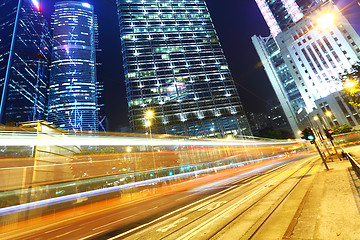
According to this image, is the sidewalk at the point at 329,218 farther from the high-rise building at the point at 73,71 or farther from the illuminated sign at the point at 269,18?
the illuminated sign at the point at 269,18

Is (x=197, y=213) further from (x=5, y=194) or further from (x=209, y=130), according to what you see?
(x=209, y=130)

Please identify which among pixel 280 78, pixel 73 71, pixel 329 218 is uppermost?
pixel 73 71

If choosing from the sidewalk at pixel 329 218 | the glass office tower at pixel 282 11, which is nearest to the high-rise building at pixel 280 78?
the glass office tower at pixel 282 11

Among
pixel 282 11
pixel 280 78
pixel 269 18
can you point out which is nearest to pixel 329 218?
pixel 280 78

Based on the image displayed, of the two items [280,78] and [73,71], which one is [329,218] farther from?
[280,78]

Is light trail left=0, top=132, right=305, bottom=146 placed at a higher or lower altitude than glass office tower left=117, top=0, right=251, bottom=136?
lower

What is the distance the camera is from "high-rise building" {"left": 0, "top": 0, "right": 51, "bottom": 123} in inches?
2281

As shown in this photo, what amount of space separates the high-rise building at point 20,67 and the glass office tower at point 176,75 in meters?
35.4

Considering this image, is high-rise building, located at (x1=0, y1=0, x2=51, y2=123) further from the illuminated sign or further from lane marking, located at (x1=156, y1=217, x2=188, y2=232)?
the illuminated sign

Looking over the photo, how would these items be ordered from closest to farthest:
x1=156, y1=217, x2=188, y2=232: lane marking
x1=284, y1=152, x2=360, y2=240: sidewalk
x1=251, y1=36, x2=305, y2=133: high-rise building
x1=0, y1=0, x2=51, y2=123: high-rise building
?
x1=284, y1=152, x2=360, y2=240: sidewalk
x1=156, y1=217, x2=188, y2=232: lane marking
x1=0, y1=0, x2=51, y2=123: high-rise building
x1=251, y1=36, x2=305, y2=133: high-rise building

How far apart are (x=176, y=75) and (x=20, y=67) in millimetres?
68356

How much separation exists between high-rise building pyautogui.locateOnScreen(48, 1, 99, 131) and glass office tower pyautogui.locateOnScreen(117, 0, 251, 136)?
34568mm

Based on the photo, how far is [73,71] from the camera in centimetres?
8562

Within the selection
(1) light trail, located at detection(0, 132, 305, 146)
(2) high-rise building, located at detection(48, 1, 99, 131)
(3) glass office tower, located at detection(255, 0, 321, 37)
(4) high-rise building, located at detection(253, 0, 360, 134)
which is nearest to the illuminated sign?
(3) glass office tower, located at detection(255, 0, 321, 37)
